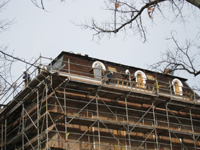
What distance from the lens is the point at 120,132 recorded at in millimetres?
22844

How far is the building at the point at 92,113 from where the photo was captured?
2059 centimetres

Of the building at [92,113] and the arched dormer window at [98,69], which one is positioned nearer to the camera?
the building at [92,113]

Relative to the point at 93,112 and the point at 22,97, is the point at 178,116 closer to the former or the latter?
the point at 93,112

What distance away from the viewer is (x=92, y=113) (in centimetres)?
2212

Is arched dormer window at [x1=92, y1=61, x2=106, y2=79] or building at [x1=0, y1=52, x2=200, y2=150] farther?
arched dormer window at [x1=92, y1=61, x2=106, y2=79]

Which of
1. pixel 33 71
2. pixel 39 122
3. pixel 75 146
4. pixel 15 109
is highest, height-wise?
pixel 33 71

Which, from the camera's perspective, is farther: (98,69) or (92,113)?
(98,69)

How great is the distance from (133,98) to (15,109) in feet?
25.0

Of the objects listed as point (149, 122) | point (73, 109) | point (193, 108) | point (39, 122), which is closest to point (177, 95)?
point (193, 108)

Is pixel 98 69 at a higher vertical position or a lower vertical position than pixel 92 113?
higher

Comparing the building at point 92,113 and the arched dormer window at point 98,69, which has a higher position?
the arched dormer window at point 98,69

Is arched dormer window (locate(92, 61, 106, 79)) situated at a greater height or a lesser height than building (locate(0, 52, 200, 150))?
greater

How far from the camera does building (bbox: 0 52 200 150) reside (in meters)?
Result: 20.6

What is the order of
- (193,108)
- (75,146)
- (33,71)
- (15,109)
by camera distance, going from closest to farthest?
(75,146) → (33,71) → (15,109) → (193,108)
